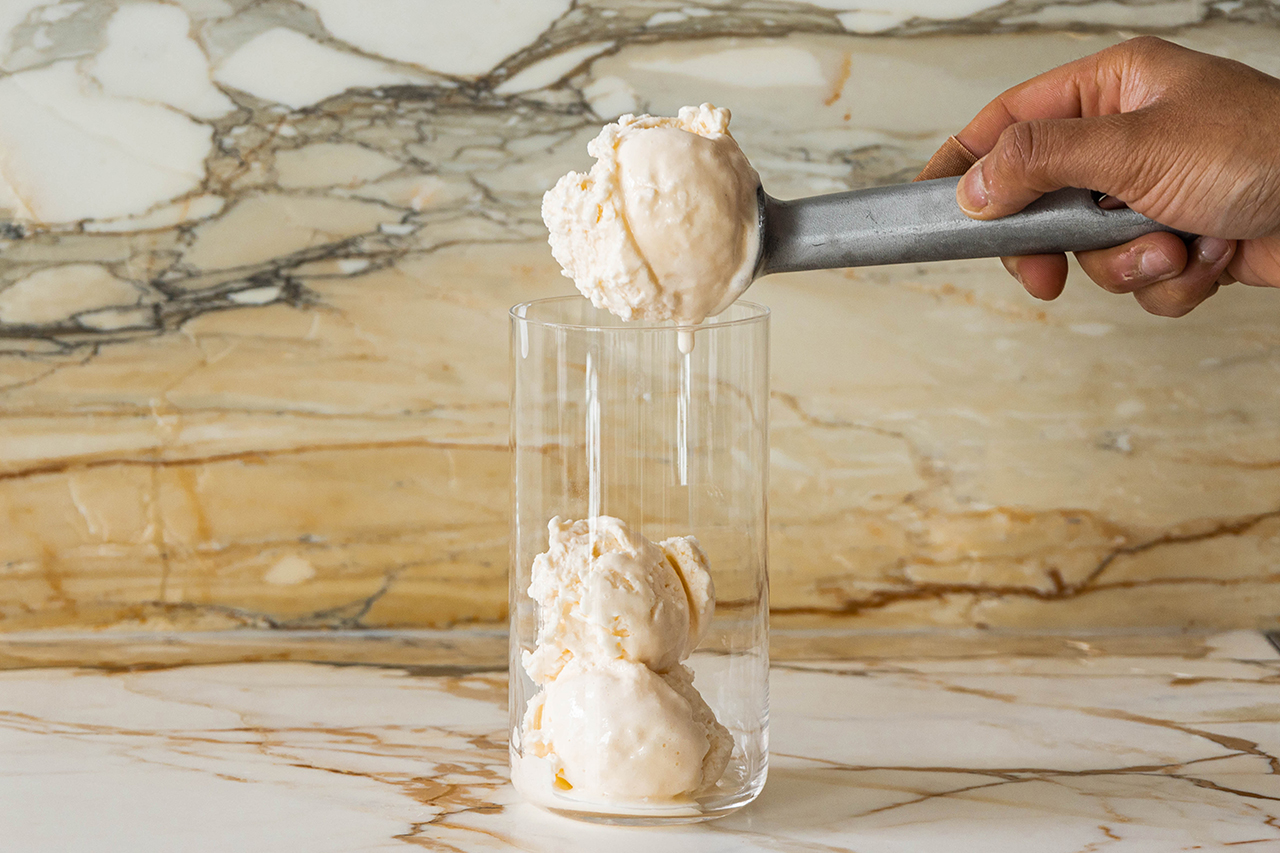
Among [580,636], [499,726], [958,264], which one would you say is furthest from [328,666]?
[958,264]

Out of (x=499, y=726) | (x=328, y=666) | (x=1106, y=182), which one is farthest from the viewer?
(x=328, y=666)

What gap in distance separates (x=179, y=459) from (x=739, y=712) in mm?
606

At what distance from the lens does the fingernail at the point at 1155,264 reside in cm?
75

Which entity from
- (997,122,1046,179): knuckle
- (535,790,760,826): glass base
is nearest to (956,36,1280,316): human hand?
(997,122,1046,179): knuckle

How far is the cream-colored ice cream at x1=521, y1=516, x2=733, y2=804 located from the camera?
679 mm

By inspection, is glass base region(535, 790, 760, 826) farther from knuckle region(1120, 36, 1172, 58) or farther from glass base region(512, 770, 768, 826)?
knuckle region(1120, 36, 1172, 58)

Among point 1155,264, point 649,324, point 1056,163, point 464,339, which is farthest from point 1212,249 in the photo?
point 464,339

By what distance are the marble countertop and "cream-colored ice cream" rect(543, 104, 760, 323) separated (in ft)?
1.02

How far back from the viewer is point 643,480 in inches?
28.0

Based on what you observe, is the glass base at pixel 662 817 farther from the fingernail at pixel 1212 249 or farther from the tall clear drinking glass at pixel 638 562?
the fingernail at pixel 1212 249

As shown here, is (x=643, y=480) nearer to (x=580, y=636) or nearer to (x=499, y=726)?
(x=580, y=636)

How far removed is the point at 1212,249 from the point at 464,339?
60cm

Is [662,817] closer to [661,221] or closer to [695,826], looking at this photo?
[695,826]

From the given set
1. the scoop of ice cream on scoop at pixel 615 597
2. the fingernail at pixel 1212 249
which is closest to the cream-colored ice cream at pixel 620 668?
the scoop of ice cream on scoop at pixel 615 597
